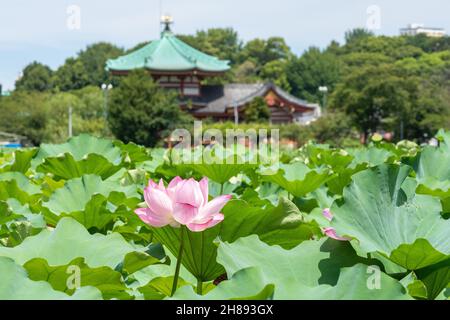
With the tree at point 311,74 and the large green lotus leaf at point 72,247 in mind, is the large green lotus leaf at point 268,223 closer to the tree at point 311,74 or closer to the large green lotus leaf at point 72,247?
the large green lotus leaf at point 72,247

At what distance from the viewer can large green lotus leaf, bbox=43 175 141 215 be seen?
122cm

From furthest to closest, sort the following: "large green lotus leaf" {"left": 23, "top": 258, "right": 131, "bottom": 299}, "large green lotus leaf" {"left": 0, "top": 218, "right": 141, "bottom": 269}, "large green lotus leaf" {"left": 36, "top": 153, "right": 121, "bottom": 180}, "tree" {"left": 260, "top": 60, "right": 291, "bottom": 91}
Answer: "tree" {"left": 260, "top": 60, "right": 291, "bottom": 91} < "large green lotus leaf" {"left": 36, "top": 153, "right": 121, "bottom": 180} < "large green lotus leaf" {"left": 0, "top": 218, "right": 141, "bottom": 269} < "large green lotus leaf" {"left": 23, "top": 258, "right": 131, "bottom": 299}

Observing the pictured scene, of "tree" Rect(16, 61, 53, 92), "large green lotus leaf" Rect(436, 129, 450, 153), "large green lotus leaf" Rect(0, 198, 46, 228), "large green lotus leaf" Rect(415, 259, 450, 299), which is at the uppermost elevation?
"large green lotus leaf" Rect(415, 259, 450, 299)

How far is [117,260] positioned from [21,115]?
2210 centimetres

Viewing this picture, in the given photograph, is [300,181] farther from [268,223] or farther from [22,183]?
[22,183]

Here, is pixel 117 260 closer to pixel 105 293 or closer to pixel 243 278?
pixel 105 293

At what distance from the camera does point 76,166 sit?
5.74ft

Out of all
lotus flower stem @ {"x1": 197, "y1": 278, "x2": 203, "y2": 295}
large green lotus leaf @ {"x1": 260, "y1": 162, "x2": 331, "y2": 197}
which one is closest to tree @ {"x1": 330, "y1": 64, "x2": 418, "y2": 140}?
large green lotus leaf @ {"x1": 260, "y1": 162, "x2": 331, "y2": 197}

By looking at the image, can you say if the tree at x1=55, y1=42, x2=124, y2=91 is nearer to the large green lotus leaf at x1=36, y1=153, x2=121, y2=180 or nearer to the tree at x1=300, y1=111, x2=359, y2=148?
the tree at x1=300, y1=111, x2=359, y2=148

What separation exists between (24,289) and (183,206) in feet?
0.69

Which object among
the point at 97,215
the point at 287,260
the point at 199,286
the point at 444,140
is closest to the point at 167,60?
the point at 444,140

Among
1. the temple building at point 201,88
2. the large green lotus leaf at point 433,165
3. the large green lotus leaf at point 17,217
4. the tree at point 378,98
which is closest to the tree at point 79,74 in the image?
the temple building at point 201,88

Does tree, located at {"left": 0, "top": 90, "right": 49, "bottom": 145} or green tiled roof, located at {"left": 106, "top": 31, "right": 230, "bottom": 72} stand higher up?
green tiled roof, located at {"left": 106, "top": 31, "right": 230, "bottom": 72}

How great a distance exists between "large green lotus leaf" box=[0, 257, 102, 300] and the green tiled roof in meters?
23.5
